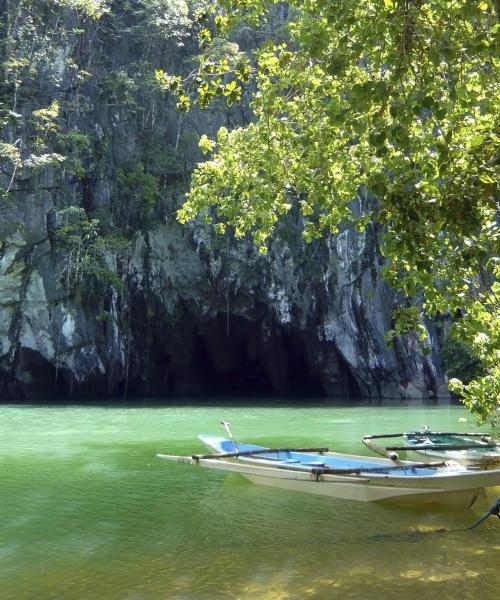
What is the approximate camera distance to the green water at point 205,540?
4.64 metres

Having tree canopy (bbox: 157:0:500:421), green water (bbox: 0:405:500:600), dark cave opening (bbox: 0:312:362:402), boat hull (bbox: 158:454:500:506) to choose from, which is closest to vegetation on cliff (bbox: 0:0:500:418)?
tree canopy (bbox: 157:0:500:421)

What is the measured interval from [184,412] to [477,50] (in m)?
15.6

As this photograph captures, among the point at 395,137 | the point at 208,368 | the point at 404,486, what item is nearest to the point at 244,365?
the point at 208,368

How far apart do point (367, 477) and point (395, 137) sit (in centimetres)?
412

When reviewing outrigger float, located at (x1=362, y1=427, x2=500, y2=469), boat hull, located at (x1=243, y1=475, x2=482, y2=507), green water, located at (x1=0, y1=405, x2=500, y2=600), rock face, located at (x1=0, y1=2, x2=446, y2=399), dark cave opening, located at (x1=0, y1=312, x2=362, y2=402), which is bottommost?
green water, located at (x1=0, y1=405, x2=500, y2=600)

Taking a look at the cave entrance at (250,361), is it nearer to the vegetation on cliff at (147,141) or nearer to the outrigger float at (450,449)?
the vegetation on cliff at (147,141)

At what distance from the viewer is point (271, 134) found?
6105 mm

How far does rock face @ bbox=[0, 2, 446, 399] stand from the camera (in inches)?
827

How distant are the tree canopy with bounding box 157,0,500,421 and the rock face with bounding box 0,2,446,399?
51.0 feet

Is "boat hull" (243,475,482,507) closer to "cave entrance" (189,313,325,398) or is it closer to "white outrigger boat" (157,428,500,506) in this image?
"white outrigger boat" (157,428,500,506)

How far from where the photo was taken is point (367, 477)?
6621 mm

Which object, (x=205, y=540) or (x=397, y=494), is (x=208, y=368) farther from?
(x=205, y=540)

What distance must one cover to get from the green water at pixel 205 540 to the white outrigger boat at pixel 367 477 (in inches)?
5.9

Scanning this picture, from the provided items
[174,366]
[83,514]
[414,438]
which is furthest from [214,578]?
[174,366]
